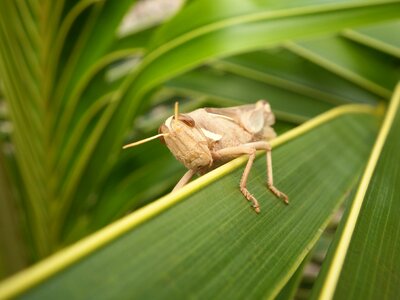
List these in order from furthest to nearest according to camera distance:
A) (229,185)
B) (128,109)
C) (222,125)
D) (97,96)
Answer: (97,96), (128,109), (222,125), (229,185)

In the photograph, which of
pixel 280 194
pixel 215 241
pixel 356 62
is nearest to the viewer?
pixel 215 241

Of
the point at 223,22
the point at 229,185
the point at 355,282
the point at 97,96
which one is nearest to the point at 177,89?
the point at 97,96

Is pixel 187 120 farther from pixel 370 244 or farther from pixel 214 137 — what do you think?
pixel 370 244

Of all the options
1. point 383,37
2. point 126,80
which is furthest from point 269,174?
point 383,37

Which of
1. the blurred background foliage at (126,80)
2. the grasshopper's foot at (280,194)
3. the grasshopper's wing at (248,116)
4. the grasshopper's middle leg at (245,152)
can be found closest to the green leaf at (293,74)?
the blurred background foliage at (126,80)

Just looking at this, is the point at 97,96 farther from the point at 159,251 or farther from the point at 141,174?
the point at 159,251

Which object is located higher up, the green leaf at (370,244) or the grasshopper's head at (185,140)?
the grasshopper's head at (185,140)

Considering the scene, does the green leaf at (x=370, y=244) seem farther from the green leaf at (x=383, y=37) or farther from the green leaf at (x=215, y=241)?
the green leaf at (x=383, y=37)
